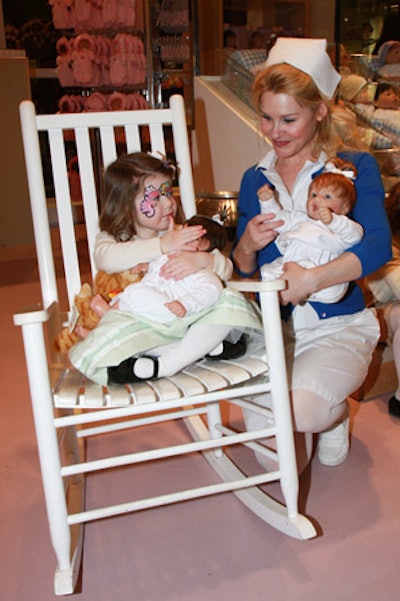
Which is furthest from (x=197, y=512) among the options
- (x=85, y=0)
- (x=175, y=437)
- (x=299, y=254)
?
(x=85, y=0)

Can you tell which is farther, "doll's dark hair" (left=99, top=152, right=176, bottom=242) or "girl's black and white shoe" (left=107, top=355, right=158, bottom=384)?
"doll's dark hair" (left=99, top=152, right=176, bottom=242)

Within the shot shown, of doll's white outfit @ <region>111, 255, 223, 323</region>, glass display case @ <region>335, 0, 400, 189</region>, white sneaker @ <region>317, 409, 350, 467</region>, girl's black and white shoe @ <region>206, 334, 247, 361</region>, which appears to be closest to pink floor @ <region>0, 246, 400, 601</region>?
white sneaker @ <region>317, 409, 350, 467</region>

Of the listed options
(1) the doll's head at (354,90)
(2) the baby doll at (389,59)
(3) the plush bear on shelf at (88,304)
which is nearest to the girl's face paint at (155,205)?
(3) the plush bear on shelf at (88,304)

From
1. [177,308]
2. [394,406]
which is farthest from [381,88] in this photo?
[177,308]

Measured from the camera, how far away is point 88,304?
4.30 ft

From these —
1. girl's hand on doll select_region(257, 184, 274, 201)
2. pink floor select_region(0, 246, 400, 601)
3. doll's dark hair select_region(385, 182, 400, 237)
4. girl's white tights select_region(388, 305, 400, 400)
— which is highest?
girl's hand on doll select_region(257, 184, 274, 201)

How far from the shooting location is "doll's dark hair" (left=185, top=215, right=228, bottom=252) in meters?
1.29

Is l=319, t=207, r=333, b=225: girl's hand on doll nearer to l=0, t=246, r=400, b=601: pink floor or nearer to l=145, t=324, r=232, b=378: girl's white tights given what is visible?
l=145, t=324, r=232, b=378: girl's white tights

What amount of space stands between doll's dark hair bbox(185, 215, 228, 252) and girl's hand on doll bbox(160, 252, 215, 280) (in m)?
0.05

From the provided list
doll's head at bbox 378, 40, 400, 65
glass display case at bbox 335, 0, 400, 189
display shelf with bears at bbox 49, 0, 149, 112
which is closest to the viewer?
glass display case at bbox 335, 0, 400, 189

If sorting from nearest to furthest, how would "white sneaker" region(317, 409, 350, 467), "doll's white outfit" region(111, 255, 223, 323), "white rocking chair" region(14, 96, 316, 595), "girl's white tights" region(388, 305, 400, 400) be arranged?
"white rocking chair" region(14, 96, 316, 595), "doll's white outfit" region(111, 255, 223, 323), "white sneaker" region(317, 409, 350, 467), "girl's white tights" region(388, 305, 400, 400)

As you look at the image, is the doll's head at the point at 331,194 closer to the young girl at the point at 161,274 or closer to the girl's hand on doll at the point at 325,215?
the girl's hand on doll at the point at 325,215

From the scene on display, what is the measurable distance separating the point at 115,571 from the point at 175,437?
0.56 m

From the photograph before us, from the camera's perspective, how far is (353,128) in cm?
150
